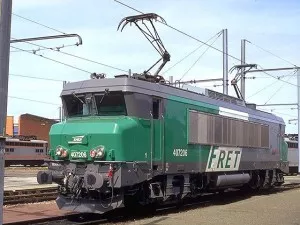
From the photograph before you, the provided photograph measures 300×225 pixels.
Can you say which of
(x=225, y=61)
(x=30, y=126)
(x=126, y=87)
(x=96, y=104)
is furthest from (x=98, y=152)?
(x=30, y=126)

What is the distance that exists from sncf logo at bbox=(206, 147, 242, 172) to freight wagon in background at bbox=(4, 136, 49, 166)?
4053cm

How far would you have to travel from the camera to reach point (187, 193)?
14.6 meters

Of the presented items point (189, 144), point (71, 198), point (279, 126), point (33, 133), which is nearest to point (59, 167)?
point (71, 198)

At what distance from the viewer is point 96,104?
1298 centimetres

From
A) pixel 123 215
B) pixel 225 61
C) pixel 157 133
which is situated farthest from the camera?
pixel 225 61

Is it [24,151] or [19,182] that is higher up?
[24,151]

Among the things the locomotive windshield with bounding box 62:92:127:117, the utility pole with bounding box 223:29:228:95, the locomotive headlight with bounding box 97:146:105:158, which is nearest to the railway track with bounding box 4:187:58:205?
the locomotive windshield with bounding box 62:92:127:117

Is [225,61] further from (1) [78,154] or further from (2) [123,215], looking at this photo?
(1) [78,154]

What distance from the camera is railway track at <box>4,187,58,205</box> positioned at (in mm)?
16453

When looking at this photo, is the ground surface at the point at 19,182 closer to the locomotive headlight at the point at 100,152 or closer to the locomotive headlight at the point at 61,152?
the locomotive headlight at the point at 61,152

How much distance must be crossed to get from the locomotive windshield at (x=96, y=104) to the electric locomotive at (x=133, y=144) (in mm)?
27

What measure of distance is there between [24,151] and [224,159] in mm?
44865

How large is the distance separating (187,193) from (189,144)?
152cm

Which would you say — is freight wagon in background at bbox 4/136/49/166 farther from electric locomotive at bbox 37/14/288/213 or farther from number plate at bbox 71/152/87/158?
number plate at bbox 71/152/87/158
